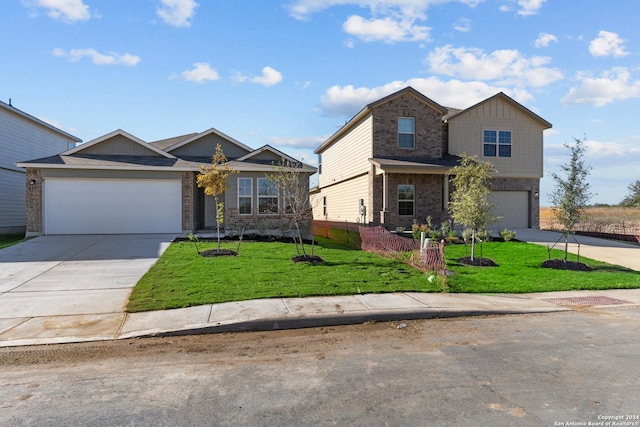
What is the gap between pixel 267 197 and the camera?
18203mm

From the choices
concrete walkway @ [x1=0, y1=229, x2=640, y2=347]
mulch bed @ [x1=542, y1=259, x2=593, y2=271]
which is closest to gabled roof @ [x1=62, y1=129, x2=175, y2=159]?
concrete walkway @ [x1=0, y1=229, x2=640, y2=347]

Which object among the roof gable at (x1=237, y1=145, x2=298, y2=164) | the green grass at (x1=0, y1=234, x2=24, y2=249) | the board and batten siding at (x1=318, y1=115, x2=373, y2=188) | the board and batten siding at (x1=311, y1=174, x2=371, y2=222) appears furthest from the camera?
the board and batten siding at (x1=311, y1=174, x2=371, y2=222)

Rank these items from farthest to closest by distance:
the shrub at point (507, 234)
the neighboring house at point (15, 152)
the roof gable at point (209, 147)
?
the neighboring house at point (15, 152) < the roof gable at point (209, 147) < the shrub at point (507, 234)

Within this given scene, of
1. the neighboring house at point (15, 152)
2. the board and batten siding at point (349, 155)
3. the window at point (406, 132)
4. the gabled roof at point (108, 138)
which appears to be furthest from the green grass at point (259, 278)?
the neighboring house at point (15, 152)

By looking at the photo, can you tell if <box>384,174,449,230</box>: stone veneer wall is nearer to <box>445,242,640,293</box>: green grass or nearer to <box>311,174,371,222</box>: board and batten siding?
<box>311,174,371,222</box>: board and batten siding

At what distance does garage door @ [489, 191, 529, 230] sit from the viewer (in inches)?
891

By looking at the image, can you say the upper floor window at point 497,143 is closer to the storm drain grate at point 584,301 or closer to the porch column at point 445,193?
the porch column at point 445,193

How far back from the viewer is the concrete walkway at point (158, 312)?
6.33m

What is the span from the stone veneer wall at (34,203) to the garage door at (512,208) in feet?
70.1

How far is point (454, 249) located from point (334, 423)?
1282 centimetres

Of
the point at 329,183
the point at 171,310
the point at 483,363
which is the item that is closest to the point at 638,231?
the point at 329,183

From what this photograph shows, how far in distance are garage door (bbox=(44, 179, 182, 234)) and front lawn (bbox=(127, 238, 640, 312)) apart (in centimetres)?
475

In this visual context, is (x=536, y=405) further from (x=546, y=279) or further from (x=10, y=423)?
(x=546, y=279)

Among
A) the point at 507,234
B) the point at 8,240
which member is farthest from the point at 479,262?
the point at 8,240
